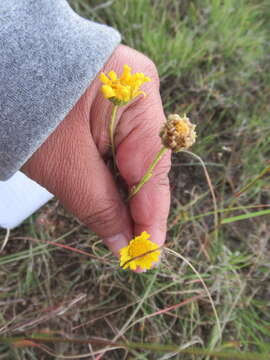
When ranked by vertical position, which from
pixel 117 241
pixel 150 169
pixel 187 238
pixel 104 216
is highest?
pixel 150 169

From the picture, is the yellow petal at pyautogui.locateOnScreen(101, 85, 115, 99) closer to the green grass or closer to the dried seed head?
the dried seed head

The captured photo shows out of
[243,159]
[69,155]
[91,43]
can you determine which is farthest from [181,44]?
[69,155]

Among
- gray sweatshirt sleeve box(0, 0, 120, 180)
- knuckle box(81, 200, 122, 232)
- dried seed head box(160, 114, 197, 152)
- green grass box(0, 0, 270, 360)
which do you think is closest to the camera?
dried seed head box(160, 114, 197, 152)

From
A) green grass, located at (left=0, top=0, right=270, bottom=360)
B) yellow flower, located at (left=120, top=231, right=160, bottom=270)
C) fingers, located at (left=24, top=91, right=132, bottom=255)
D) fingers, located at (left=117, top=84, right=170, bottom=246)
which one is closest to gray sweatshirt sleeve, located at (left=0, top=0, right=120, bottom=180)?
fingers, located at (left=24, top=91, right=132, bottom=255)

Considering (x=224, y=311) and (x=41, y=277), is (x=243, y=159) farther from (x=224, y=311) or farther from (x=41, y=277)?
(x=41, y=277)

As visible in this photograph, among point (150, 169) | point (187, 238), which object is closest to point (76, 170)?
point (150, 169)

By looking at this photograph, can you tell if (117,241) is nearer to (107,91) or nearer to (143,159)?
(143,159)

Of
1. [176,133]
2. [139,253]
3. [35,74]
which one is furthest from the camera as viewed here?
[139,253]
